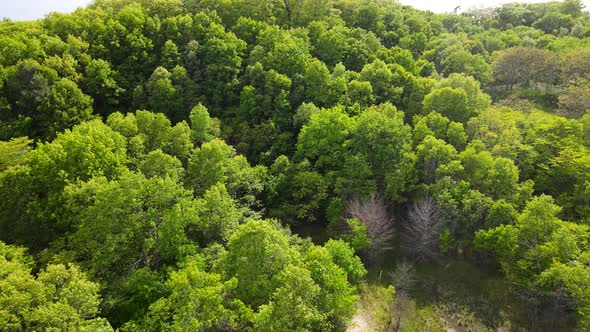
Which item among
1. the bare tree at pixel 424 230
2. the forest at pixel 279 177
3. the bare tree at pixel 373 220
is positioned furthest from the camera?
the bare tree at pixel 373 220

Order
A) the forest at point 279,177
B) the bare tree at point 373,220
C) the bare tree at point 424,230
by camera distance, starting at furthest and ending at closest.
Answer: the bare tree at point 373,220, the bare tree at point 424,230, the forest at point 279,177

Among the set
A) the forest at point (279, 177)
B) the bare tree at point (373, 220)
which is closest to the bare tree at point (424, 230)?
the forest at point (279, 177)

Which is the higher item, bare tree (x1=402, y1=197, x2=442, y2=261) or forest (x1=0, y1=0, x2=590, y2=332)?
forest (x1=0, y1=0, x2=590, y2=332)

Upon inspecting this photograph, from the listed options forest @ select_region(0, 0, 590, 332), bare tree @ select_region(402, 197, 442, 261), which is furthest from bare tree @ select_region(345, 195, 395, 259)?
bare tree @ select_region(402, 197, 442, 261)

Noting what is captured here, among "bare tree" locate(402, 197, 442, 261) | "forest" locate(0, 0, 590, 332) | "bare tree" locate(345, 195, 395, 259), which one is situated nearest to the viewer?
"forest" locate(0, 0, 590, 332)

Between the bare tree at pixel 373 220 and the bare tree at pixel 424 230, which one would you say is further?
the bare tree at pixel 373 220

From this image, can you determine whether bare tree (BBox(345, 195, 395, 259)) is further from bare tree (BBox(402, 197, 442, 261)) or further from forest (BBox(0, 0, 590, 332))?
bare tree (BBox(402, 197, 442, 261))

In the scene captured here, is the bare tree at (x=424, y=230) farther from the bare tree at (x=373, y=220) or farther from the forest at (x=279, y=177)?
the bare tree at (x=373, y=220)
